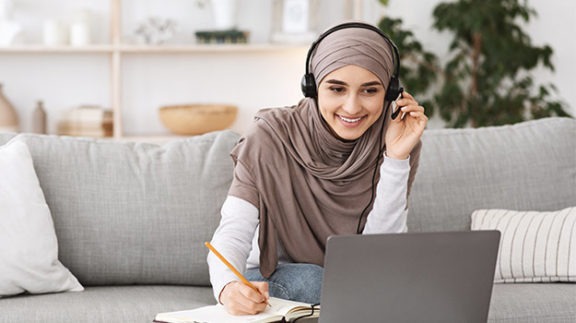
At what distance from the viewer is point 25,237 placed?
212cm

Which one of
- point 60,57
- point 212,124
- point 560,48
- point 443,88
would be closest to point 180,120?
point 212,124

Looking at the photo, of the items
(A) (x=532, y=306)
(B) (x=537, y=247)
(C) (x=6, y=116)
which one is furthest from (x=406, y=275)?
(C) (x=6, y=116)

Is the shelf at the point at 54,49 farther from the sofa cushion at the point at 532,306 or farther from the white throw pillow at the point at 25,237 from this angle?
the sofa cushion at the point at 532,306

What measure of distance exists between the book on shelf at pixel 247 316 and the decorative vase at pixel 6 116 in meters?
2.73

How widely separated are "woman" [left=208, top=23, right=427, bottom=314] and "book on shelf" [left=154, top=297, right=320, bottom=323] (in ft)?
0.75

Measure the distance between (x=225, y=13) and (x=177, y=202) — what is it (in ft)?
6.70

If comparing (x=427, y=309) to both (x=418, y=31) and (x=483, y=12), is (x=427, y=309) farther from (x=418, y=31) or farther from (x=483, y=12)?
(x=418, y=31)

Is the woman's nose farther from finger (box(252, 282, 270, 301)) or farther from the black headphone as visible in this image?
finger (box(252, 282, 270, 301))

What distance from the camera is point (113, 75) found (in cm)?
416

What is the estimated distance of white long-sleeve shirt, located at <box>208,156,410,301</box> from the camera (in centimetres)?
184

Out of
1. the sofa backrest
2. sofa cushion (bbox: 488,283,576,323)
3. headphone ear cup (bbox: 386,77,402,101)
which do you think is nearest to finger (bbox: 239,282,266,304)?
headphone ear cup (bbox: 386,77,402,101)

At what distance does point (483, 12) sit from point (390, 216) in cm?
229

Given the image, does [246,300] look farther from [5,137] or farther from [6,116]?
[6,116]

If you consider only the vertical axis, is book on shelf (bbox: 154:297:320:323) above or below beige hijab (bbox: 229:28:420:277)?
below
